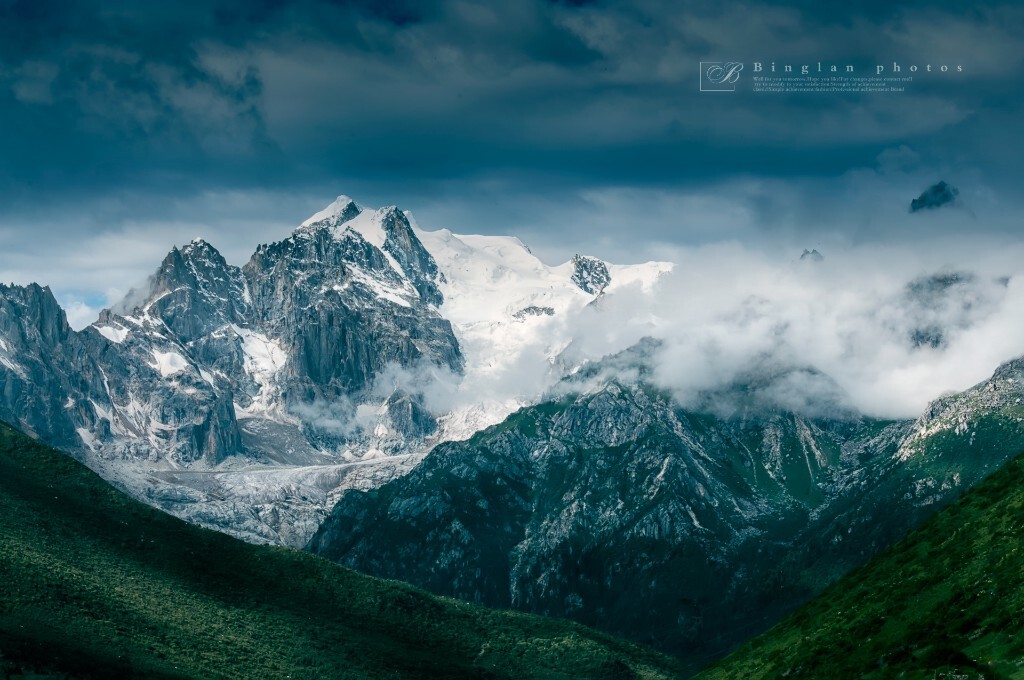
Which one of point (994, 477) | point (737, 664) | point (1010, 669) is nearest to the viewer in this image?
point (1010, 669)

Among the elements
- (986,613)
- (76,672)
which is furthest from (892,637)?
(76,672)

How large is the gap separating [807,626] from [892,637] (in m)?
27.7

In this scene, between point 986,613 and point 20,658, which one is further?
point 20,658

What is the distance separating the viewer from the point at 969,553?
379 ft

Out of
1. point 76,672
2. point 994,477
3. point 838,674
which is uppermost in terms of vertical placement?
point 994,477

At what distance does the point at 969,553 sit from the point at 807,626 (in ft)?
101

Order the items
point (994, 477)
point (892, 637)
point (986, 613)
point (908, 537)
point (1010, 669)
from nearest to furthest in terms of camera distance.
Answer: point (1010, 669), point (986, 613), point (892, 637), point (994, 477), point (908, 537)

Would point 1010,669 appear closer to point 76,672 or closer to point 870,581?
point 870,581

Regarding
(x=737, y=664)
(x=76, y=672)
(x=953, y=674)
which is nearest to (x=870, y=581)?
(x=737, y=664)

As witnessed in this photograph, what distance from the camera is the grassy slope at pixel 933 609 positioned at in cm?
9744

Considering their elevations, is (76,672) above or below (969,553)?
below

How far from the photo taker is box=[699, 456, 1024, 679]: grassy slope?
97.4 meters

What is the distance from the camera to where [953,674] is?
94625 mm

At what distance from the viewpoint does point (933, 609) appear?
111875 millimetres
